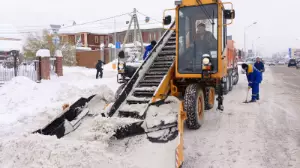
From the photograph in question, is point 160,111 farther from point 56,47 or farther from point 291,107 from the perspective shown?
point 56,47

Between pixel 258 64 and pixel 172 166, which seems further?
pixel 258 64

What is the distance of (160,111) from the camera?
5277mm

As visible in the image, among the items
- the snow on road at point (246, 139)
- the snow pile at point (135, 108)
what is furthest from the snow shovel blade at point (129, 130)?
the snow on road at point (246, 139)

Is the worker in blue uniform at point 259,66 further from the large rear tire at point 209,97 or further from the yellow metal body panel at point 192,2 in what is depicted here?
the yellow metal body panel at point 192,2

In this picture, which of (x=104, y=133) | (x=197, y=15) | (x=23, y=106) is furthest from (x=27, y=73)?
(x=104, y=133)

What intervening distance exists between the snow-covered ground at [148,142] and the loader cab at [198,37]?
1480 mm

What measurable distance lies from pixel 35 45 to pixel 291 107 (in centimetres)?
2308

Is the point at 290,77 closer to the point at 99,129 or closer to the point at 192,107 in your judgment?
the point at 192,107

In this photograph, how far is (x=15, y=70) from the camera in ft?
44.1

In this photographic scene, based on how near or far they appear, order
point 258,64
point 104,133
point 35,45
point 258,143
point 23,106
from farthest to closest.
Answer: point 35,45, point 258,64, point 23,106, point 258,143, point 104,133

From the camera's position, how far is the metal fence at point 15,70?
13312 mm

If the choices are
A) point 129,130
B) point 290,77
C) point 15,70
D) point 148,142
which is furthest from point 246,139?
point 290,77

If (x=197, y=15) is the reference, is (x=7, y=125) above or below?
below

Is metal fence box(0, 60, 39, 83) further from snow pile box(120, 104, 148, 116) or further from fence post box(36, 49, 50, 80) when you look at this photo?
snow pile box(120, 104, 148, 116)
